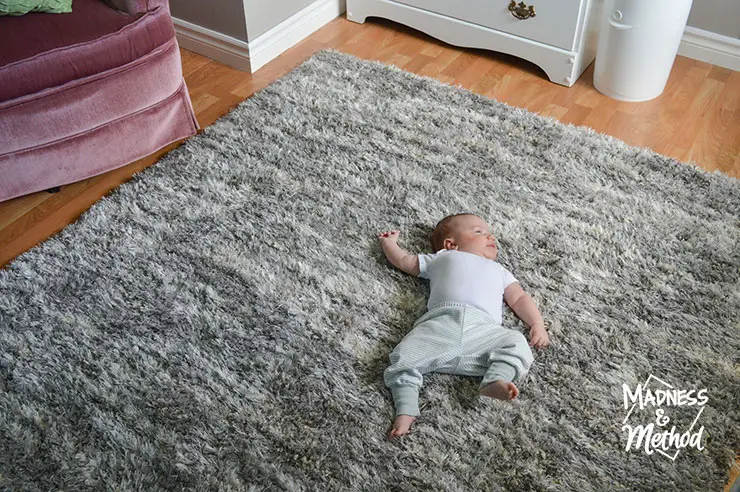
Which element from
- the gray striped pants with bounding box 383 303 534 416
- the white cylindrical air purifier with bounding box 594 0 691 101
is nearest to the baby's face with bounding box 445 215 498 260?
the gray striped pants with bounding box 383 303 534 416

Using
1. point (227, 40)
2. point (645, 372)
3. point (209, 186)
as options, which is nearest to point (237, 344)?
point (209, 186)

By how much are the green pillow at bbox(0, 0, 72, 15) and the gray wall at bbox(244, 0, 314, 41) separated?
67 cm

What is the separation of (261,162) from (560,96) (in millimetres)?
1102

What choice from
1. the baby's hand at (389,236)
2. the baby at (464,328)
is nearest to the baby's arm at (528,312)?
the baby at (464,328)

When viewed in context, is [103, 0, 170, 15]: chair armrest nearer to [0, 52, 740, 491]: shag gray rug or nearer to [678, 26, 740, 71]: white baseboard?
[0, 52, 740, 491]: shag gray rug

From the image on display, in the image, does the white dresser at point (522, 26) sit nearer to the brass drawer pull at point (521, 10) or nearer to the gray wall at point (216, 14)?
the brass drawer pull at point (521, 10)

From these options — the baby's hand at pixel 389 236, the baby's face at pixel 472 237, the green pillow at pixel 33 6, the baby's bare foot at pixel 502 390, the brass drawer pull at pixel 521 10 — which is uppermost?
the green pillow at pixel 33 6

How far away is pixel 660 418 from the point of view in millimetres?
1508

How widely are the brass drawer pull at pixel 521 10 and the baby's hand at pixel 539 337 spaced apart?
52.4 inches

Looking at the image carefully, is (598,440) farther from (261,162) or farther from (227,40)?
(227,40)

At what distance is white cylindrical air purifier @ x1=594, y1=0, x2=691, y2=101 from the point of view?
232 cm

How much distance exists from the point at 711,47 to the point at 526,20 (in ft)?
2.43

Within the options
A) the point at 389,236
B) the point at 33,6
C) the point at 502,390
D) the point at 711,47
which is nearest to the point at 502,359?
the point at 502,390
